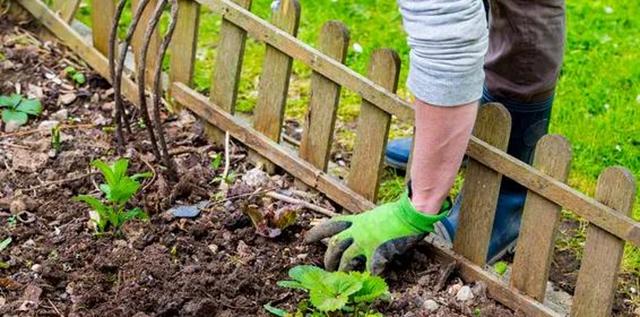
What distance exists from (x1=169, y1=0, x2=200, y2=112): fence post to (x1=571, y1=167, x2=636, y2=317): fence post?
1503mm

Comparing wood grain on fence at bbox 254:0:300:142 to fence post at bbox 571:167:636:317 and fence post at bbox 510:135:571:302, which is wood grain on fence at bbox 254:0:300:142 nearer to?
fence post at bbox 510:135:571:302

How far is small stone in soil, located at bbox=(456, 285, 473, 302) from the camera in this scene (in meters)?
2.92

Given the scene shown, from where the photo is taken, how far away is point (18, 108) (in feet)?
12.3

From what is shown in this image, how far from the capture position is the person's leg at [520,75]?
3.04 metres

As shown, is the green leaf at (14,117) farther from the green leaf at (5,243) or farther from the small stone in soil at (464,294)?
the small stone in soil at (464,294)

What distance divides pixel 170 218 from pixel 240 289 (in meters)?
0.39

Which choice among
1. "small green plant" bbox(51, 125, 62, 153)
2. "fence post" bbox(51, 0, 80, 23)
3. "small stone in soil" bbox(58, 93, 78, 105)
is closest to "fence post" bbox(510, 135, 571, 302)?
"small green plant" bbox(51, 125, 62, 153)

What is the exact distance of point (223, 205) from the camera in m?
3.27

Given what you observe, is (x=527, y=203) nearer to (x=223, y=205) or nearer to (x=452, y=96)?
(x=452, y=96)

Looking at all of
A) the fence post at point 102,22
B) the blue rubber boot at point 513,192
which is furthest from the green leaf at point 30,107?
the blue rubber boot at point 513,192

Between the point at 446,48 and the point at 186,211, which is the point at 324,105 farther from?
the point at 446,48

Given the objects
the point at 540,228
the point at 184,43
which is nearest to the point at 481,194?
A: the point at 540,228

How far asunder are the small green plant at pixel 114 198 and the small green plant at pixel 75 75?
3.00 feet

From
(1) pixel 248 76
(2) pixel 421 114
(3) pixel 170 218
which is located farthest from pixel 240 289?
(1) pixel 248 76
